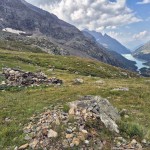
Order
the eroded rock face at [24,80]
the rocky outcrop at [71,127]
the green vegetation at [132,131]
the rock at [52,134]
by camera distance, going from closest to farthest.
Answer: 1. the rocky outcrop at [71,127]
2. the rock at [52,134]
3. the green vegetation at [132,131]
4. the eroded rock face at [24,80]

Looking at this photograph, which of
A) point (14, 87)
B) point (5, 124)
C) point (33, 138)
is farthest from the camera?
point (14, 87)

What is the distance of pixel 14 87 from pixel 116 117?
61.3 feet

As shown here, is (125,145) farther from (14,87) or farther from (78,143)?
(14,87)

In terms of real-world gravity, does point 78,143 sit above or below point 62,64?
below

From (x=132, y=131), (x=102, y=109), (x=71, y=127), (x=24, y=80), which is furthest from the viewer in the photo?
(x=24, y=80)

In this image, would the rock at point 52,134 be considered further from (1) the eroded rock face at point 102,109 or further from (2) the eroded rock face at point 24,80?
(2) the eroded rock face at point 24,80

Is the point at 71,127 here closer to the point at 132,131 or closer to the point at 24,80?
the point at 132,131

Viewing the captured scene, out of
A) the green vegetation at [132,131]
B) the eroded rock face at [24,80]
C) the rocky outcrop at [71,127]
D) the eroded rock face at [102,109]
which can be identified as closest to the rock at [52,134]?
the rocky outcrop at [71,127]

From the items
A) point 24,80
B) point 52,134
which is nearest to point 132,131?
point 52,134

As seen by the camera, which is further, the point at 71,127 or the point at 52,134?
the point at 71,127

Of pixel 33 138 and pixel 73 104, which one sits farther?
pixel 73 104

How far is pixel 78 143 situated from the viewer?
48.9 ft

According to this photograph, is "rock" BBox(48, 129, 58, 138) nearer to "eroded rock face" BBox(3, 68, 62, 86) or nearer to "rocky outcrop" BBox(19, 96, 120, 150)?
"rocky outcrop" BBox(19, 96, 120, 150)

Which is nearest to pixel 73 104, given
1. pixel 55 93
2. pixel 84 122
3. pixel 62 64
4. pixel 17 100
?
pixel 84 122
